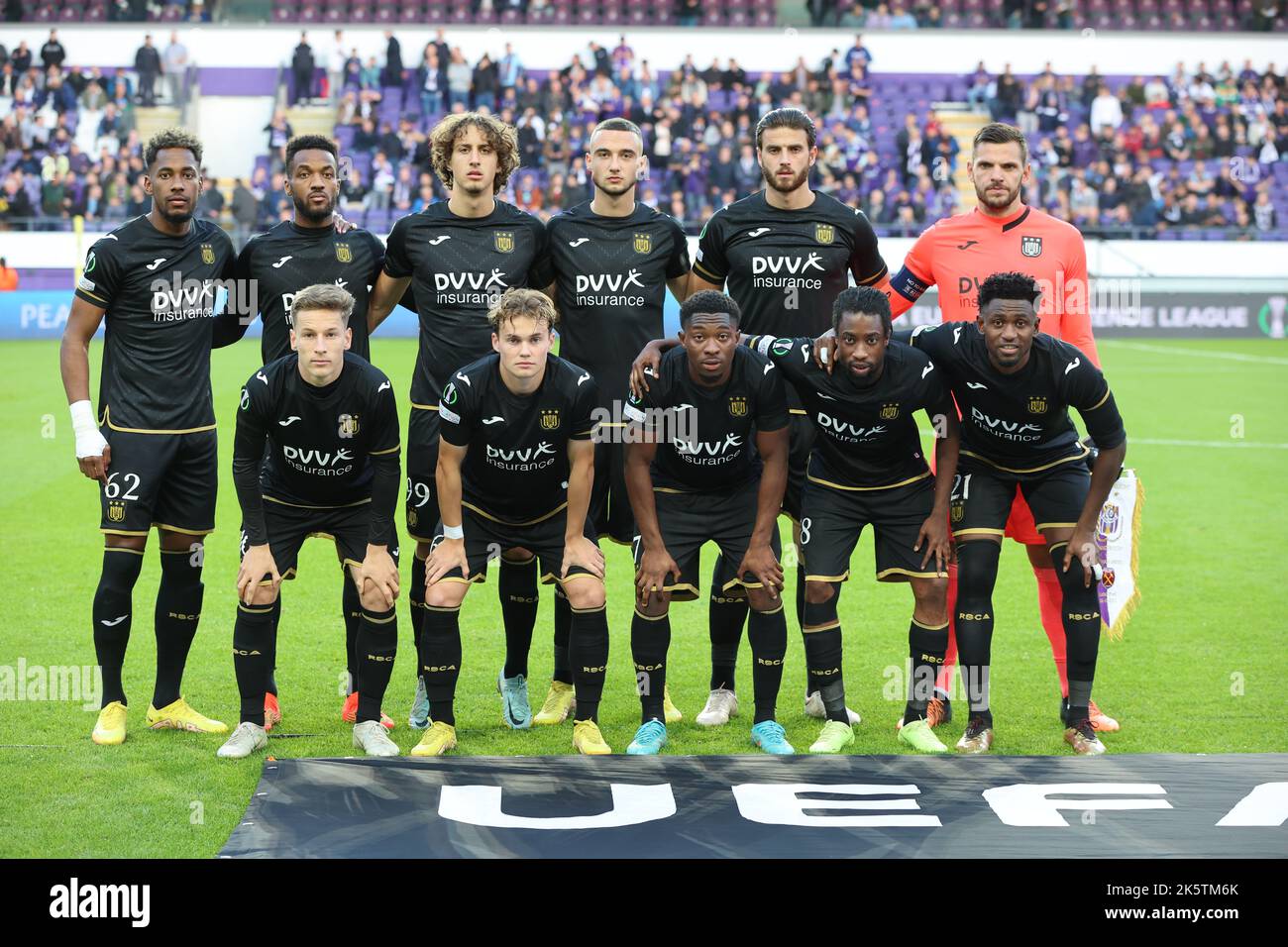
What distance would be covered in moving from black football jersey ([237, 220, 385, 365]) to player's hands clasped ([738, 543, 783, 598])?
1.87 m

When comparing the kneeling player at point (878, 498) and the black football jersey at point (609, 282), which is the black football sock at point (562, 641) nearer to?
the black football jersey at point (609, 282)

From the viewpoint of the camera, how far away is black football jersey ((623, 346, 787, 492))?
600 cm

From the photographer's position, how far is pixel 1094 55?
31.9m

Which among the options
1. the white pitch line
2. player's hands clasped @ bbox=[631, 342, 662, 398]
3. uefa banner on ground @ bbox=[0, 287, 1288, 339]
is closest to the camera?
player's hands clasped @ bbox=[631, 342, 662, 398]

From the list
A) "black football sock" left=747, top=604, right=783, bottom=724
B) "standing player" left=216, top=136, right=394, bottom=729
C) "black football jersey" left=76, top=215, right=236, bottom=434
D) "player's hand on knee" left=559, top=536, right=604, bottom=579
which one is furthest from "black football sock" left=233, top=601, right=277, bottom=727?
"black football sock" left=747, top=604, right=783, bottom=724

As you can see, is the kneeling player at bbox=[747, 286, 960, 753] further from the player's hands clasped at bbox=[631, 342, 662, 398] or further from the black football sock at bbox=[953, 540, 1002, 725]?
the player's hands clasped at bbox=[631, 342, 662, 398]

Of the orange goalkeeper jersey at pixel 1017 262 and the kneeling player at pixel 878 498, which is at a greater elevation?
the orange goalkeeper jersey at pixel 1017 262

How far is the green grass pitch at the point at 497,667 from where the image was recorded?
5.48 metres

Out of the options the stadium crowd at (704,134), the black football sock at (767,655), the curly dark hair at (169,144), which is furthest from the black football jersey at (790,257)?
the stadium crowd at (704,134)

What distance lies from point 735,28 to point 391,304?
87.7 feet

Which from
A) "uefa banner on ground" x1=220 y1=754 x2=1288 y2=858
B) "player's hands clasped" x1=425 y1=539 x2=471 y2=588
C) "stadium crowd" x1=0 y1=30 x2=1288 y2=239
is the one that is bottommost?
"uefa banner on ground" x1=220 y1=754 x2=1288 y2=858

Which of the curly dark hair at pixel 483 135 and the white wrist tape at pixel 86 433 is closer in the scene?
the white wrist tape at pixel 86 433

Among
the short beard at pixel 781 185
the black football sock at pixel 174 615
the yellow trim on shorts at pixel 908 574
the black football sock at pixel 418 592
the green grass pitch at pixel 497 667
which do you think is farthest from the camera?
the black football sock at pixel 418 592
